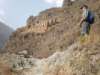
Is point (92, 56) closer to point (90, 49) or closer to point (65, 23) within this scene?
point (90, 49)

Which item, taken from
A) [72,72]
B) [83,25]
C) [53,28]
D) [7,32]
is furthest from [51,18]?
[7,32]

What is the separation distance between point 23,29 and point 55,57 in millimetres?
44659

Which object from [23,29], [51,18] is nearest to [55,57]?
[51,18]

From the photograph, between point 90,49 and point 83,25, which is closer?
point 90,49

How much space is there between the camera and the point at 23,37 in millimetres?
58062

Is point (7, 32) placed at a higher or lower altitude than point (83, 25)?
higher

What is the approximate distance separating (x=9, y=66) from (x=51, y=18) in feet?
133

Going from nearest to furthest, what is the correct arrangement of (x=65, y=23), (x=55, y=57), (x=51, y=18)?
1. (x=55, y=57)
2. (x=65, y=23)
3. (x=51, y=18)

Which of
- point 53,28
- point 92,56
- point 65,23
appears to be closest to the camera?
point 92,56

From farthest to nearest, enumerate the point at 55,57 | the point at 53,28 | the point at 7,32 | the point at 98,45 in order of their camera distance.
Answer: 1. the point at 7,32
2. the point at 53,28
3. the point at 55,57
4. the point at 98,45

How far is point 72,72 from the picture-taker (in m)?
14.0

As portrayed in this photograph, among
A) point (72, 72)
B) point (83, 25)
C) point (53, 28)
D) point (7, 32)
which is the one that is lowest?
point (72, 72)

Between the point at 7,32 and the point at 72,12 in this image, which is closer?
the point at 72,12

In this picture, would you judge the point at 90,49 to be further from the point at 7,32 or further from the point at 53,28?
the point at 7,32
